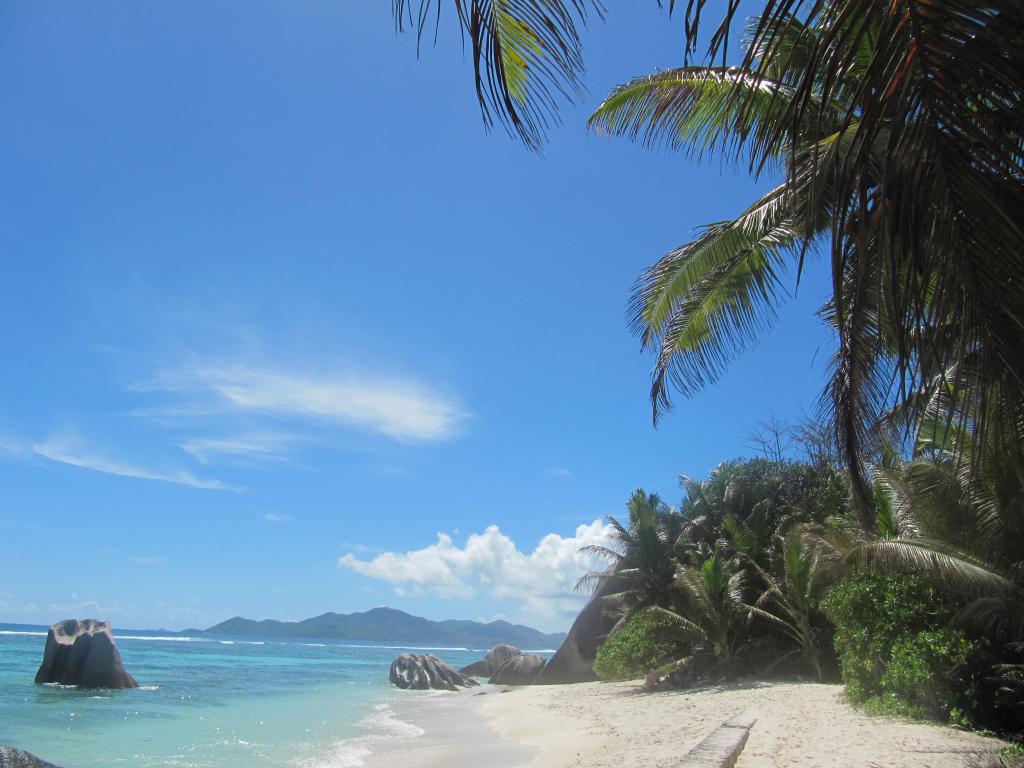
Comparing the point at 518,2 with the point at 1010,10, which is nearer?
the point at 1010,10

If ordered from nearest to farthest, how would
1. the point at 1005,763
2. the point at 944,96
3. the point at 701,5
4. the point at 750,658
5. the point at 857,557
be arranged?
the point at 701,5
the point at 944,96
the point at 1005,763
the point at 857,557
the point at 750,658

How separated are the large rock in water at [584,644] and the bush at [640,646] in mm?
4200

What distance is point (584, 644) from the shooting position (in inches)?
979

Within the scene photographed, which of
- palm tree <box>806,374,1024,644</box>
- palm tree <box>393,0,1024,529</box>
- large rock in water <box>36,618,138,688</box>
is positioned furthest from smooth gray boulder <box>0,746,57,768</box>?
large rock in water <box>36,618,138,688</box>

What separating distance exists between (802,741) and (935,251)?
23.0 feet

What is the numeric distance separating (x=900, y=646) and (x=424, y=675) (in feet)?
68.9

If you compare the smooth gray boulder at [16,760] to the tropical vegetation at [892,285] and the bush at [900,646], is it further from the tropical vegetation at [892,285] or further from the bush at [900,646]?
the bush at [900,646]

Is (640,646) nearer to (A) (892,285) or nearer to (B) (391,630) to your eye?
(A) (892,285)

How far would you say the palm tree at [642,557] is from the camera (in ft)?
67.1

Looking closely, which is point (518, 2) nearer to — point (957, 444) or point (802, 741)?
point (957, 444)

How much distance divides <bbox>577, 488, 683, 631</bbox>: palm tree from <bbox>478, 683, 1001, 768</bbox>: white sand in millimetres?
3544

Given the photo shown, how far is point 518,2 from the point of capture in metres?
2.68

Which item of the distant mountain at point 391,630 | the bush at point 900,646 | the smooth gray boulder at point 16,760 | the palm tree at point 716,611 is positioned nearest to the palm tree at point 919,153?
the smooth gray boulder at point 16,760

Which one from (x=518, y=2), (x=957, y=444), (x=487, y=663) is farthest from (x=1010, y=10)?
(x=487, y=663)
